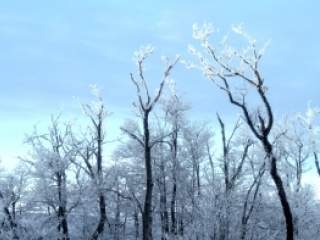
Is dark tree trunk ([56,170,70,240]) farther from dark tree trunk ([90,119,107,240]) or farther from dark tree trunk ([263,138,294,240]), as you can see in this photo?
dark tree trunk ([263,138,294,240])

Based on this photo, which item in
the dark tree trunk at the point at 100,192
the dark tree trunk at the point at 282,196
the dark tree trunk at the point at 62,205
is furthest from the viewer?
the dark tree trunk at the point at 62,205

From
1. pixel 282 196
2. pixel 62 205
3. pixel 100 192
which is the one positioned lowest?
pixel 282 196

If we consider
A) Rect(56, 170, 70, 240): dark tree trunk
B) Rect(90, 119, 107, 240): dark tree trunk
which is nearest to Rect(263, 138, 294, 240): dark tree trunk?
Rect(90, 119, 107, 240): dark tree trunk

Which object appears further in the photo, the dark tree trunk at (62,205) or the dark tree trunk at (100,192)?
the dark tree trunk at (62,205)

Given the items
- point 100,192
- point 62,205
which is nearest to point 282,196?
point 100,192

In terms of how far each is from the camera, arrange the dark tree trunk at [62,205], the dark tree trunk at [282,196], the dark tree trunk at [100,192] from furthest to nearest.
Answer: the dark tree trunk at [62,205] < the dark tree trunk at [100,192] < the dark tree trunk at [282,196]

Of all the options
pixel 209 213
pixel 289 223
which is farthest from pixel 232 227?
pixel 289 223

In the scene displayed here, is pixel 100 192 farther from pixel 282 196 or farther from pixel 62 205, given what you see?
pixel 282 196

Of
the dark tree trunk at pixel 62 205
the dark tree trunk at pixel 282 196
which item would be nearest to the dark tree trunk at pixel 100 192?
the dark tree trunk at pixel 62 205

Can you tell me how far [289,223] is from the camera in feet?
55.0

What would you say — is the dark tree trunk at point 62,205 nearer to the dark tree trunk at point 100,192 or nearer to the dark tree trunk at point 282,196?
the dark tree trunk at point 100,192

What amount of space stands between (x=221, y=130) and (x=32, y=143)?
38.4 ft

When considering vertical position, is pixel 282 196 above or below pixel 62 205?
below

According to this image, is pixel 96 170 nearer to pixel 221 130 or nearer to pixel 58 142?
pixel 58 142
